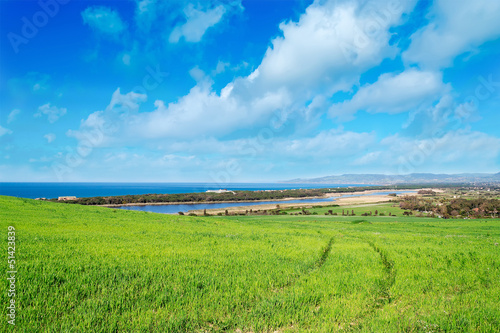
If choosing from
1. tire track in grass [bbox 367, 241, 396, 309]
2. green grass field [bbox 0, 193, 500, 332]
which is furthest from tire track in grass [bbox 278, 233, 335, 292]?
tire track in grass [bbox 367, 241, 396, 309]

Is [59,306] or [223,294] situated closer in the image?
[59,306]

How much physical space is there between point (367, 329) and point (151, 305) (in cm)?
484

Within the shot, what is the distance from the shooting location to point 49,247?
880 centimetres

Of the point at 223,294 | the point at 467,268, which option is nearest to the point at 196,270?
the point at 223,294

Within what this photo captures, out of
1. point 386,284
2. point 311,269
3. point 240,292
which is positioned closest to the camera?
point 240,292

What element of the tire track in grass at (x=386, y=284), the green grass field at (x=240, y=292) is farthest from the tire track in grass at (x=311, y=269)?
the tire track in grass at (x=386, y=284)

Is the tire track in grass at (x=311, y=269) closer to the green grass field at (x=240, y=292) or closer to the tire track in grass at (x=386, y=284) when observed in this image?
the green grass field at (x=240, y=292)

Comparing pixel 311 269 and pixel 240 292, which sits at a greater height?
pixel 240 292

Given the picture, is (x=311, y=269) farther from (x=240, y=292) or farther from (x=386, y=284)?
(x=240, y=292)

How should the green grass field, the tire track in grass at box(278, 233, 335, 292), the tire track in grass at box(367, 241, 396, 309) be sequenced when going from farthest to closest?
the tire track in grass at box(278, 233, 335, 292)
the tire track in grass at box(367, 241, 396, 309)
the green grass field

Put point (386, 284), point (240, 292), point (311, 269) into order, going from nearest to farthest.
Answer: point (240, 292) → point (386, 284) → point (311, 269)

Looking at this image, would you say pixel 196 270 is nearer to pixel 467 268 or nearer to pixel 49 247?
pixel 49 247

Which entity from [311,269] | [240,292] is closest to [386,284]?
[311,269]

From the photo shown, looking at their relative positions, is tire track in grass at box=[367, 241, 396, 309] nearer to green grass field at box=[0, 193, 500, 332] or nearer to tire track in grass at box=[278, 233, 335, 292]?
green grass field at box=[0, 193, 500, 332]
